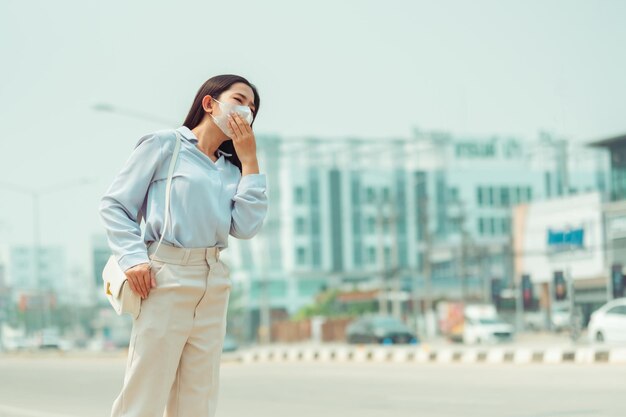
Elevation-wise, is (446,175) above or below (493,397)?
above

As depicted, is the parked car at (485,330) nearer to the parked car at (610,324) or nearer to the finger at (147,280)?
the parked car at (610,324)

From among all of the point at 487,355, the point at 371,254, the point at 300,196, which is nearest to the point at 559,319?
the point at 487,355

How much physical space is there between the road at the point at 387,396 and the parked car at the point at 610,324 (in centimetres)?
1364

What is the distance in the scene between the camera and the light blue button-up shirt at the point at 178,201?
12.9 ft

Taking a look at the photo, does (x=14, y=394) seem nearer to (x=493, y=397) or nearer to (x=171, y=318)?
(x=493, y=397)

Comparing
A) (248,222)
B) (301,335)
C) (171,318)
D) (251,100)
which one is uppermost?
(251,100)

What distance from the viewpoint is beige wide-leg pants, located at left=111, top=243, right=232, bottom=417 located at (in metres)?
3.88

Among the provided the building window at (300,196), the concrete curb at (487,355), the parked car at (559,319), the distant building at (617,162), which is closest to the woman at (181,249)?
the concrete curb at (487,355)

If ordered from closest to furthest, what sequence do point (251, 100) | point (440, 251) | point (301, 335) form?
point (251, 100), point (301, 335), point (440, 251)

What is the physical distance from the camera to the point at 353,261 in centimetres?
10831

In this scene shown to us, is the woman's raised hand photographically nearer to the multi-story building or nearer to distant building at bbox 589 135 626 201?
distant building at bbox 589 135 626 201

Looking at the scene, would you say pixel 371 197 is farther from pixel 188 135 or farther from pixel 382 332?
pixel 188 135

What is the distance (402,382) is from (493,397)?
4289 millimetres

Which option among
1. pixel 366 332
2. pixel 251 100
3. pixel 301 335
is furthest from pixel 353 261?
pixel 251 100
